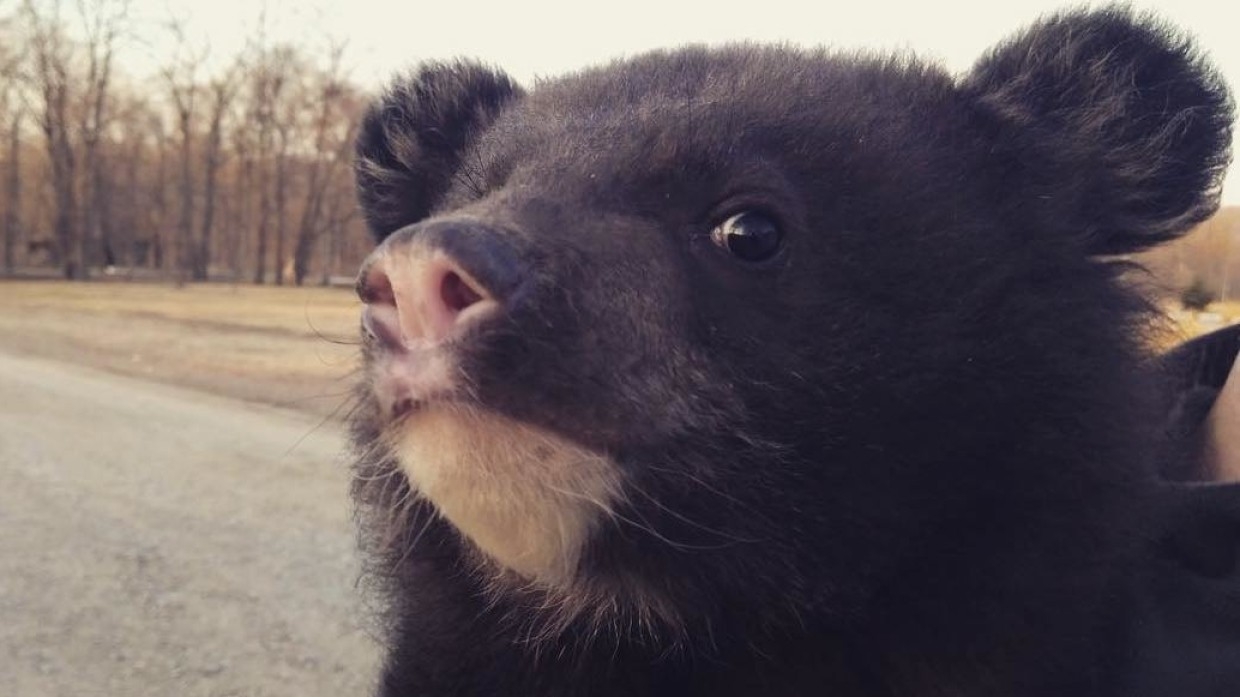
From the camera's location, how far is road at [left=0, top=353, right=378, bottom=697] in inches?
186

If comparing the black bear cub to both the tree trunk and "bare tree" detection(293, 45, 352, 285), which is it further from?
the tree trunk

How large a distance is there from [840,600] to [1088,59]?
134cm

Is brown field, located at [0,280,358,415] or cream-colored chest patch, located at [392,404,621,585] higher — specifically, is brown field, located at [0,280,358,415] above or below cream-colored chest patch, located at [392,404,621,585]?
below

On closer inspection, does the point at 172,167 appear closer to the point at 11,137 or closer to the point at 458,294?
the point at 11,137

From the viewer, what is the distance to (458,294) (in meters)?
1.85

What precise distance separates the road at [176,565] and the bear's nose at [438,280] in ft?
5.47

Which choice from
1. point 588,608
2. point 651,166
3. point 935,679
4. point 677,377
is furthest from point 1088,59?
point 588,608

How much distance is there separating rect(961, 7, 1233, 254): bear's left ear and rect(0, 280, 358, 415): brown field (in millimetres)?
1593

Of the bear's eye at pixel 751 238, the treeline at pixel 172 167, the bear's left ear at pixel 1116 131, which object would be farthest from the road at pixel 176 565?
the treeline at pixel 172 167

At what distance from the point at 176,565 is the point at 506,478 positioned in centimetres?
471

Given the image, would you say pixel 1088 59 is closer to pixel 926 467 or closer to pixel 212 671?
pixel 926 467

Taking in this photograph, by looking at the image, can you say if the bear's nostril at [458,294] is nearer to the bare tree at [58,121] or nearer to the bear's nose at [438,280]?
the bear's nose at [438,280]

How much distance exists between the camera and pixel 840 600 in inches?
86.1

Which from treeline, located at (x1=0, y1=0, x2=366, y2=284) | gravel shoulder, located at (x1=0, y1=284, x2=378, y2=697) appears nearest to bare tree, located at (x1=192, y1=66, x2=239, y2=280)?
treeline, located at (x1=0, y1=0, x2=366, y2=284)
